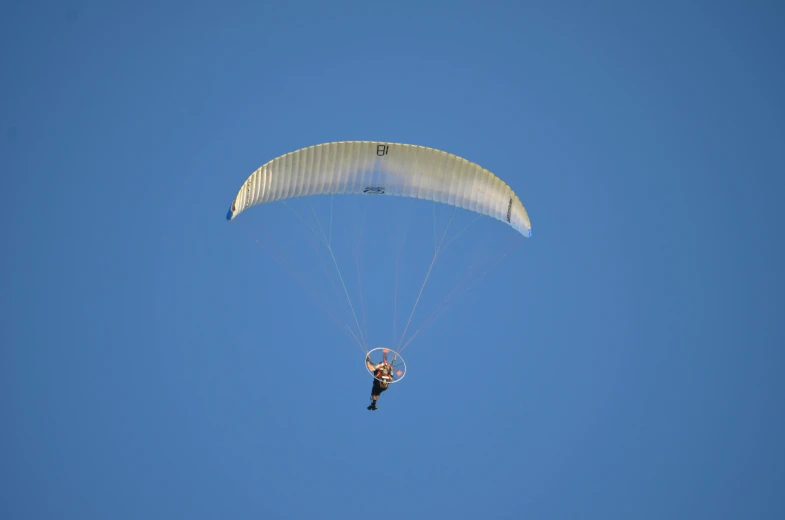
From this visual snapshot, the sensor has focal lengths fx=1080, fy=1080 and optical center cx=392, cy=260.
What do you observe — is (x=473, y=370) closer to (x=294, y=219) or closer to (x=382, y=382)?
(x=294, y=219)

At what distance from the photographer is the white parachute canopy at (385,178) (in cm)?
2225

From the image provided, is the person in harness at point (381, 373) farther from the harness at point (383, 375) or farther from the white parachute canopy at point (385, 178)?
the white parachute canopy at point (385, 178)

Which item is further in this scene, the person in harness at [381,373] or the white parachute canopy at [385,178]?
the person in harness at [381,373]

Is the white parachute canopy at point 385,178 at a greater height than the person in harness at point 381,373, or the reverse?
the white parachute canopy at point 385,178

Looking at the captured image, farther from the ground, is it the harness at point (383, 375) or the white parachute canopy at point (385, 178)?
the white parachute canopy at point (385, 178)

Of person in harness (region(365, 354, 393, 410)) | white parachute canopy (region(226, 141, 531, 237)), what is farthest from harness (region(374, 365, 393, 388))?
white parachute canopy (region(226, 141, 531, 237))

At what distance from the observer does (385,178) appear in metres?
22.7

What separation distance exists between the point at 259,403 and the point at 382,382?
3297cm

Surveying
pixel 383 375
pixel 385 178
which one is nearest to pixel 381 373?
pixel 383 375

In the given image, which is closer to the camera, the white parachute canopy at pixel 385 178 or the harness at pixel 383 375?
the white parachute canopy at pixel 385 178

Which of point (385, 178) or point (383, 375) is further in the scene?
point (383, 375)

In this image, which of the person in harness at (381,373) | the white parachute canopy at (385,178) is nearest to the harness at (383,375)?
the person in harness at (381,373)

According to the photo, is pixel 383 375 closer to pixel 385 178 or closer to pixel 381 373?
pixel 381 373

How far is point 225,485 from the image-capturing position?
4703 cm
